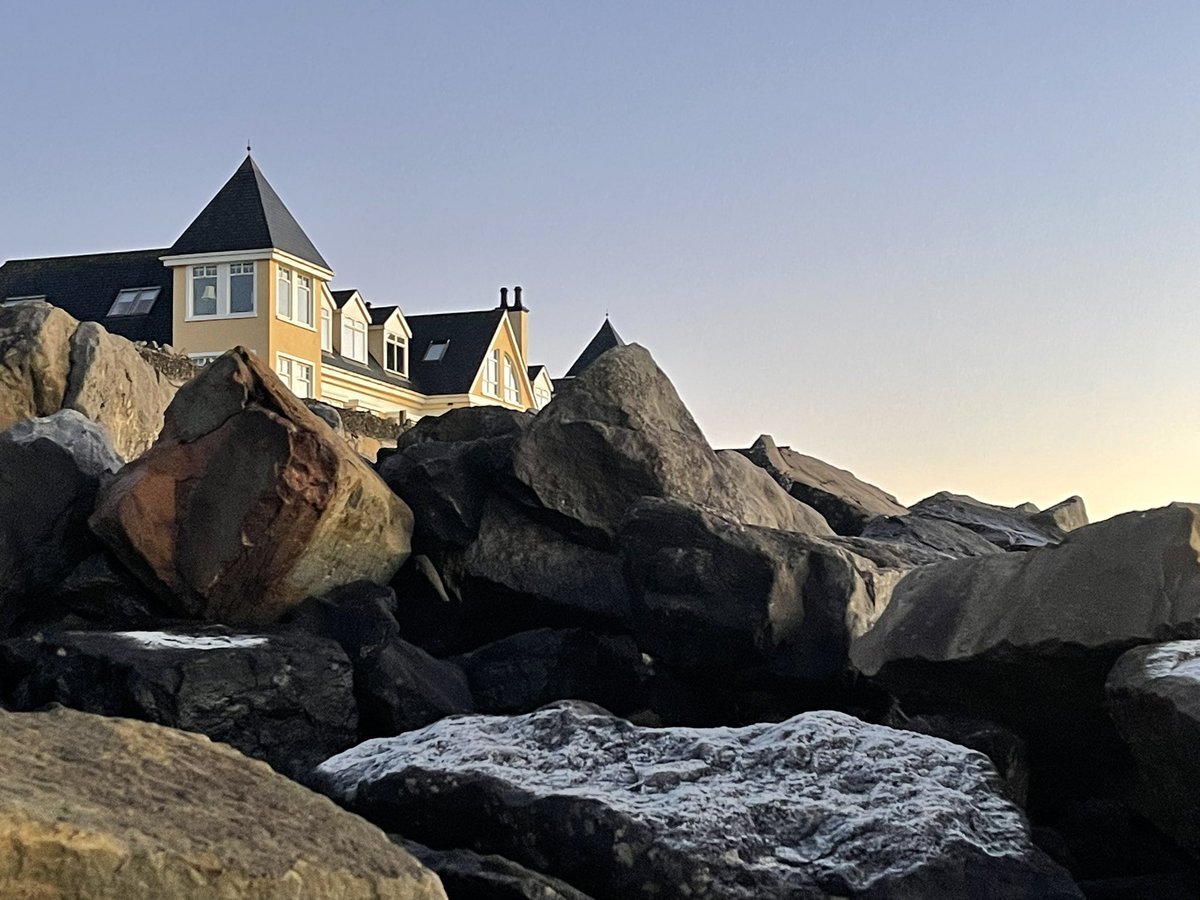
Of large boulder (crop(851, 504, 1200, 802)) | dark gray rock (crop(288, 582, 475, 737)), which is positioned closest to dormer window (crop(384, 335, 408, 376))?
dark gray rock (crop(288, 582, 475, 737))

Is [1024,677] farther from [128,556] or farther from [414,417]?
[414,417]

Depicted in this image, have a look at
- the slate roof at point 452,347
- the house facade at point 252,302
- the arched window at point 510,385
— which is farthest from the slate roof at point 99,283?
the arched window at point 510,385

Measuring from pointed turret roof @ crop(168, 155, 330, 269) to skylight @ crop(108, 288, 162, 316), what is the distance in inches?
57.5

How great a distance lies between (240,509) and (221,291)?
2718 centimetres

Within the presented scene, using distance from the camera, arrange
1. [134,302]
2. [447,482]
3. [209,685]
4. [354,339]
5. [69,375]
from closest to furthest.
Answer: [209,685], [447,482], [69,375], [134,302], [354,339]

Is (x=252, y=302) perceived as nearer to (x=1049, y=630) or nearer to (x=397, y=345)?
(x=397, y=345)

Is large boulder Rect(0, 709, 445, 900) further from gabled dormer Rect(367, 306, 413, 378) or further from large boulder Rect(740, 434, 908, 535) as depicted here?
gabled dormer Rect(367, 306, 413, 378)

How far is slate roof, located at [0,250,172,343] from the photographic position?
34.8m

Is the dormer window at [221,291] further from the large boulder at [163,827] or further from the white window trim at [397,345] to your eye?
the large boulder at [163,827]

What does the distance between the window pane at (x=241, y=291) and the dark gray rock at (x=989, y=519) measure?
75.5ft

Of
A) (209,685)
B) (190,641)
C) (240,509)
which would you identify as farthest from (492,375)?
(209,685)

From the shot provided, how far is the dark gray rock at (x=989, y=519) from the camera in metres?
12.1

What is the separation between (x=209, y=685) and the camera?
22.5 ft

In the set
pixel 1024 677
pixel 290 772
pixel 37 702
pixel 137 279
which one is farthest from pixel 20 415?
pixel 137 279
